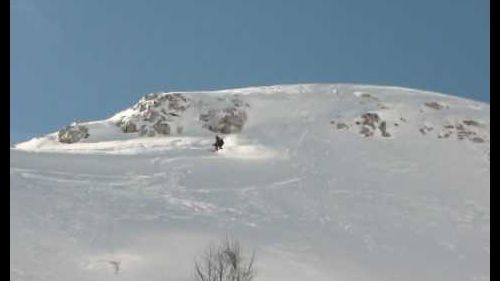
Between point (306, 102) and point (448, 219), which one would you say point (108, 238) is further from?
point (306, 102)

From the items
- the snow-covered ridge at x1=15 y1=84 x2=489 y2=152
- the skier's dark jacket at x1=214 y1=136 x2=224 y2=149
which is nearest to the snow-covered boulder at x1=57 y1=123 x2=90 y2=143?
the snow-covered ridge at x1=15 y1=84 x2=489 y2=152

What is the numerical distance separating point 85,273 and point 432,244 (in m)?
10.3

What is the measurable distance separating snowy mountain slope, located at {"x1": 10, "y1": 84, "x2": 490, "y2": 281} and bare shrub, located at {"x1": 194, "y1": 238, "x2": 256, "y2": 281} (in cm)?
38

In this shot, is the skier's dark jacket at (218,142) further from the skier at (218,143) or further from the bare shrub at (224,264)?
the bare shrub at (224,264)

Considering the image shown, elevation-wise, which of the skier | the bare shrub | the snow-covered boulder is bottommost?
the bare shrub

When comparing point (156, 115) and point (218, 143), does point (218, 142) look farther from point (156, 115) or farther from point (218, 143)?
point (156, 115)

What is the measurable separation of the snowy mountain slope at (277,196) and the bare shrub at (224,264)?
0.38 m

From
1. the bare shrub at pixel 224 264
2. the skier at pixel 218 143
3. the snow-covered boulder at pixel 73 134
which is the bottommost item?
the bare shrub at pixel 224 264

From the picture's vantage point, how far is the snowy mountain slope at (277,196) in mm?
17516

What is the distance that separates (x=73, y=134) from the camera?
38469mm

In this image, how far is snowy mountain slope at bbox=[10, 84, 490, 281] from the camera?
17.5 m

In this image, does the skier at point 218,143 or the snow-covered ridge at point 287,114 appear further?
the snow-covered ridge at point 287,114

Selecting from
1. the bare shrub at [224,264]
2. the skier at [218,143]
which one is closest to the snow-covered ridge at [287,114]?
the skier at [218,143]

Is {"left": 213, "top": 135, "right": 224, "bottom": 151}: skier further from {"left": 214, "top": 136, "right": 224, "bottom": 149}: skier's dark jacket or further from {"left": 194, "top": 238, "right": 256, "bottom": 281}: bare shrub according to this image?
{"left": 194, "top": 238, "right": 256, "bottom": 281}: bare shrub
